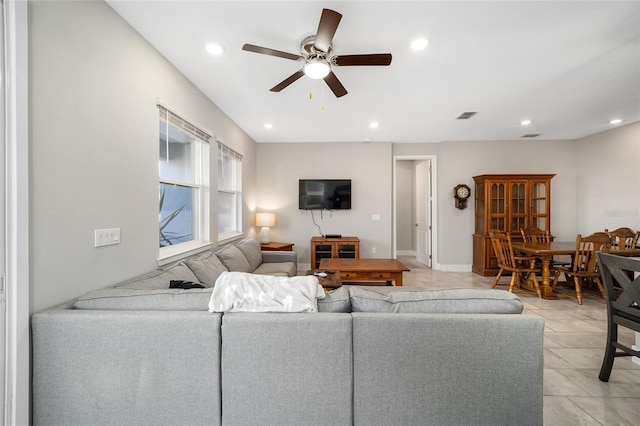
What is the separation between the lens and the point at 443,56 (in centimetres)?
249

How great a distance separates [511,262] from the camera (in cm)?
421

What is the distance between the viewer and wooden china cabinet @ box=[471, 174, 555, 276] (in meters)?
5.23

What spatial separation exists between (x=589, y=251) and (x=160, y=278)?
513 centimetres

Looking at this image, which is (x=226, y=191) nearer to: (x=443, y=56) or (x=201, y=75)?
(x=201, y=75)

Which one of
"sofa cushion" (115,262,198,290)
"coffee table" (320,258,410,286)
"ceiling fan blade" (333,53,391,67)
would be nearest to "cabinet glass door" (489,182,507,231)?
"coffee table" (320,258,410,286)

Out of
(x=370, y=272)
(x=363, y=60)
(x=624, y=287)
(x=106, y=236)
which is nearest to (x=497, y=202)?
(x=370, y=272)

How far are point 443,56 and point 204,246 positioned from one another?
10.4ft

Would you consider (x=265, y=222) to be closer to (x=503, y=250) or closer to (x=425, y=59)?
(x=425, y=59)

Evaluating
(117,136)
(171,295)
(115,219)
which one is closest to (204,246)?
(115,219)

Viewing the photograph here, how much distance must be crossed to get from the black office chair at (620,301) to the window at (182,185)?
3.49 meters

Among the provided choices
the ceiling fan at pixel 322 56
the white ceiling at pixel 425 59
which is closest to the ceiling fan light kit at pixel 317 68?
the ceiling fan at pixel 322 56

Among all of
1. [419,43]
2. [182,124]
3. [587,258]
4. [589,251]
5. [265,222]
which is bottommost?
[587,258]

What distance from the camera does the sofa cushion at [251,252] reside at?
3.77 m

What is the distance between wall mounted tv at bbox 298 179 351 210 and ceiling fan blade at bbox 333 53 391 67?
11.7 feet
